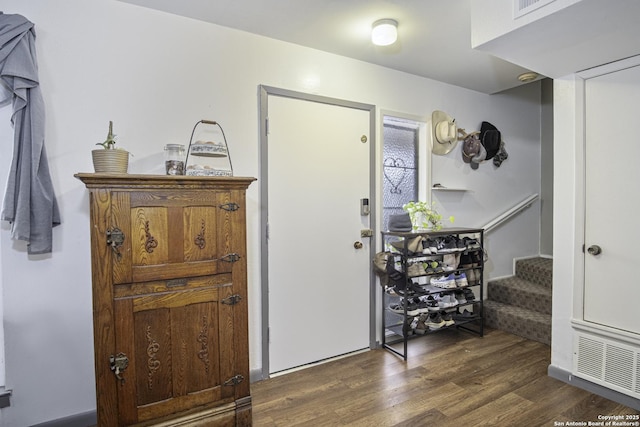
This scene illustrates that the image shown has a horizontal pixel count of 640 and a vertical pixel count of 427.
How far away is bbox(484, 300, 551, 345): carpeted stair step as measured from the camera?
10.1ft

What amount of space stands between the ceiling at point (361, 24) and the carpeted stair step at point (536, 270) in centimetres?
209

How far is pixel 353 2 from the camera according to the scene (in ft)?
6.58

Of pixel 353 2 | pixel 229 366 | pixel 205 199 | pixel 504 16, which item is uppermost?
pixel 353 2

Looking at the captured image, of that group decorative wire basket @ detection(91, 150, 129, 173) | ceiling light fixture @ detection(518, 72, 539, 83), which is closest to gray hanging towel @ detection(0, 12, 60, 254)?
decorative wire basket @ detection(91, 150, 129, 173)

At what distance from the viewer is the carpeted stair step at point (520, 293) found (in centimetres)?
328

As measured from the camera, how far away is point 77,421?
1.92 m

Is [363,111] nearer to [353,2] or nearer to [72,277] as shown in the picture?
[353,2]

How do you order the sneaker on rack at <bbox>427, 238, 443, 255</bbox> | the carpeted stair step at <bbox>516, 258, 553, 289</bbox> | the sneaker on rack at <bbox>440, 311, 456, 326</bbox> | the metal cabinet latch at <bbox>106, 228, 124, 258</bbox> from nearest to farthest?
the metal cabinet latch at <bbox>106, 228, 124, 258</bbox> → the sneaker on rack at <bbox>427, 238, 443, 255</bbox> → the sneaker on rack at <bbox>440, 311, 456, 326</bbox> → the carpeted stair step at <bbox>516, 258, 553, 289</bbox>

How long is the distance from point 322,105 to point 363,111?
41 centimetres

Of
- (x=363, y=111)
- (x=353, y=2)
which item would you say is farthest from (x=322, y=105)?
(x=353, y=2)

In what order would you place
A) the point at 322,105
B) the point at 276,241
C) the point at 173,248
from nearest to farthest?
1. the point at 173,248
2. the point at 276,241
3. the point at 322,105

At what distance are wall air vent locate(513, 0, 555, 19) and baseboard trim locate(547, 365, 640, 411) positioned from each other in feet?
7.82

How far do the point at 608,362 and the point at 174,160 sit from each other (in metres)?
3.02

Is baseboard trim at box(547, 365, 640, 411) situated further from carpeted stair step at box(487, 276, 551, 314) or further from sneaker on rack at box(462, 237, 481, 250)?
sneaker on rack at box(462, 237, 481, 250)
